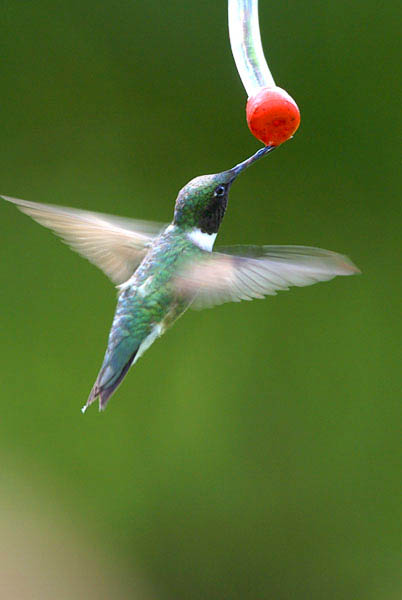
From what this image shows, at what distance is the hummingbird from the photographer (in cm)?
143

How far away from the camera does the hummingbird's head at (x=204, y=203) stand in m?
1.57

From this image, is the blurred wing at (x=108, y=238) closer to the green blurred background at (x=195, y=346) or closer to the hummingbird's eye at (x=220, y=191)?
the hummingbird's eye at (x=220, y=191)

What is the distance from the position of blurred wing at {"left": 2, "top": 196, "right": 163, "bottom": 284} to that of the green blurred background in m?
1.46

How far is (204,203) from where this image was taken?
1593 mm

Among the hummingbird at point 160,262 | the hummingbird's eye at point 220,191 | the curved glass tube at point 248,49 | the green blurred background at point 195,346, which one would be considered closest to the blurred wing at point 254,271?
the hummingbird at point 160,262

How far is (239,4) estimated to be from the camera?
1440 mm

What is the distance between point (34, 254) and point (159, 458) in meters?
0.93

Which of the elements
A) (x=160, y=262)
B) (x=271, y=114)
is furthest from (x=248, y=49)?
(x=160, y=262)

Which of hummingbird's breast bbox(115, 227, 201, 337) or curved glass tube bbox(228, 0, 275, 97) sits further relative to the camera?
hummingbird's breast bbox(115, 227, 201, 337)

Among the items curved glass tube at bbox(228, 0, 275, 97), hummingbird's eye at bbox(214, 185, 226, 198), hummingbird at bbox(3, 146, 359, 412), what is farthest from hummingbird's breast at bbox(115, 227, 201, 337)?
curved glass tube at bbox(228, 0, 275, 97)

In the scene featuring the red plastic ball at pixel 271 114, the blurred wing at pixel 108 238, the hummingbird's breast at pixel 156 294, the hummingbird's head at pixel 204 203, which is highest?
the red plastic ball at pixel 271 114

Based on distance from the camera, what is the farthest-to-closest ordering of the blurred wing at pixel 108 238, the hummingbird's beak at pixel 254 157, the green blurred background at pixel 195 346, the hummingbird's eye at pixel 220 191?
the green blurred background at pixel 195 346 < the blurred wing at pixel 108 238 < the hummingbird's eye at pixel 220 191 < the hummingbird's beak at pixel 254 157

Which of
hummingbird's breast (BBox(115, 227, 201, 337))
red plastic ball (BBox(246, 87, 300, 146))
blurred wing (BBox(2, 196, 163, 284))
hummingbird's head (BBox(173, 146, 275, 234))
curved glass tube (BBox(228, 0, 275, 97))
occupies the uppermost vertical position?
curved glass tube (BBox(228, 0, 275, 97))

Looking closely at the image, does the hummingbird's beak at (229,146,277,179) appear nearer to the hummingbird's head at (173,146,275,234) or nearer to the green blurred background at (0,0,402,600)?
the hummingbird's head at (173,146,275,234)
